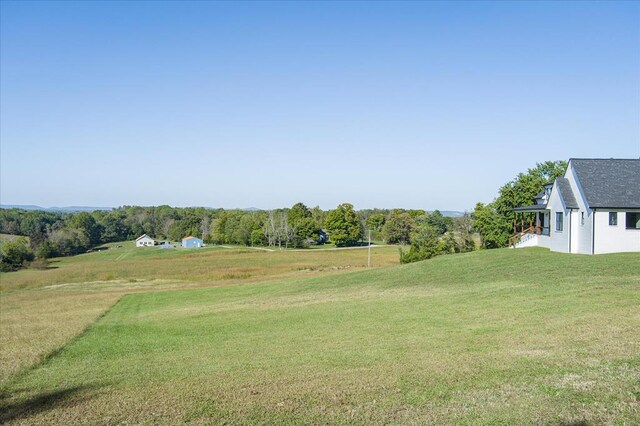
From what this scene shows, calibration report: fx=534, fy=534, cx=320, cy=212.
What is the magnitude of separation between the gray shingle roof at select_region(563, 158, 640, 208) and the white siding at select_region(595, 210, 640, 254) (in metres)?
0.69

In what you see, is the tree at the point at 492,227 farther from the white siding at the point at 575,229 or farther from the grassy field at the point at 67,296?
the white siding at the point at 575,229

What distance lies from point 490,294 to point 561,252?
15.7 m

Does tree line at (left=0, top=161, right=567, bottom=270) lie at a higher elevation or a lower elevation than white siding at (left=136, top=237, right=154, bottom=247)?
higher

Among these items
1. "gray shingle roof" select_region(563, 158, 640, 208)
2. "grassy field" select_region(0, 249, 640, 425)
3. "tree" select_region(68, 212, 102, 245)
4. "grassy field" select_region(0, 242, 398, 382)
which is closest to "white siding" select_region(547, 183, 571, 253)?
"gray shingle roof" select_region(563, 158, 640, 208)

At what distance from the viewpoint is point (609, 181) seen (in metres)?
33.6

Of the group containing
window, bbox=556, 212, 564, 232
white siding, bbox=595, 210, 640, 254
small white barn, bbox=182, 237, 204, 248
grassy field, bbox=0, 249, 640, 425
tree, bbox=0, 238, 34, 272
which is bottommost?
tree, bbox=0, 238, 34, 272

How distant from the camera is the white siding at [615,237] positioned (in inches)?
1235

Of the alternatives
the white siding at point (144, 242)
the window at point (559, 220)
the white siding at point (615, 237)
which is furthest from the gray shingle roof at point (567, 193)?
the white siding at point (144, 242)

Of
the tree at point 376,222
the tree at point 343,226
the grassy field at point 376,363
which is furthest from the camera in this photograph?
the tree at point 376,222

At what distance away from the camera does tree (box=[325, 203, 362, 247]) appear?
123188 mm

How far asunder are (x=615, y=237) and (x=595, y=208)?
2112mm

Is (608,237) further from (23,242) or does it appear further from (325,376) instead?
(23,242)

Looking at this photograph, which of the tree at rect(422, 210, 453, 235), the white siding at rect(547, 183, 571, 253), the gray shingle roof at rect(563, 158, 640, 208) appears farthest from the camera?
the tree at rect(422, 210, 453, 235)

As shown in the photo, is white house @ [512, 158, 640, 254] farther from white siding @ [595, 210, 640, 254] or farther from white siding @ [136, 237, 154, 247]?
white siding @ [136, 237, 154, 247]
